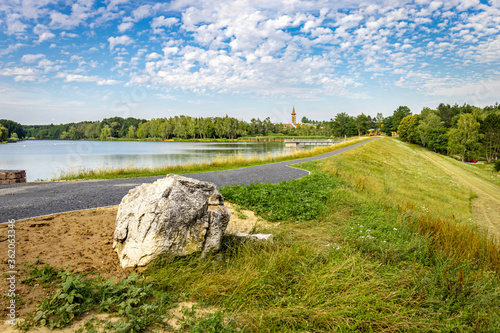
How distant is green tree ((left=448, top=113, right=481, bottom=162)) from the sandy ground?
58867 millimetres

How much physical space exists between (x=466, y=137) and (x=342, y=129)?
189 ft

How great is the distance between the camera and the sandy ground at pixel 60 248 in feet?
11.0

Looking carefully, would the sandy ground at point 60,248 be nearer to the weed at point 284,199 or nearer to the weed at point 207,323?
the weed at point 207,323

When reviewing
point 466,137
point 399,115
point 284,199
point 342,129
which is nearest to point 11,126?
point 284,199

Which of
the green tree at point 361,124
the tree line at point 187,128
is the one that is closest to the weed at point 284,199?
the tree line at point 187,128

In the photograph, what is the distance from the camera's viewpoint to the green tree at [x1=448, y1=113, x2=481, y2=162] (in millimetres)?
49219

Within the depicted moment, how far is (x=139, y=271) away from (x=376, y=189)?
420 inches

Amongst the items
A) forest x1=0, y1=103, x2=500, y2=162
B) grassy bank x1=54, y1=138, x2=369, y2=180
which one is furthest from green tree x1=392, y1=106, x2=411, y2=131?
grassy bank x1=54, y1=138, x2=369, y2=180

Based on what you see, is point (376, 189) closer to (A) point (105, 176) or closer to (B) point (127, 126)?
(A) point (105, 176)

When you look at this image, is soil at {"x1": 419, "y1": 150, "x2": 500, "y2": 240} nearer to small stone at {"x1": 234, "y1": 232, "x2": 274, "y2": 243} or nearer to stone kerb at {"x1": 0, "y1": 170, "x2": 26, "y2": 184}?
small stone at {"x1": 234, "y1": 232, "x2": 274, "y2": 243}

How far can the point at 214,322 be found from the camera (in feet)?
10.0

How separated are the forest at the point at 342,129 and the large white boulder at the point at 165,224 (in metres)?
59.2

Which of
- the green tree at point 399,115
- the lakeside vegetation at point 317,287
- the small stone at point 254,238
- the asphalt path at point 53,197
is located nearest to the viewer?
the lakeside vegetation at point 317,287

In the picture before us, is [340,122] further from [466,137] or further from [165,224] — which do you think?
[165,224]
